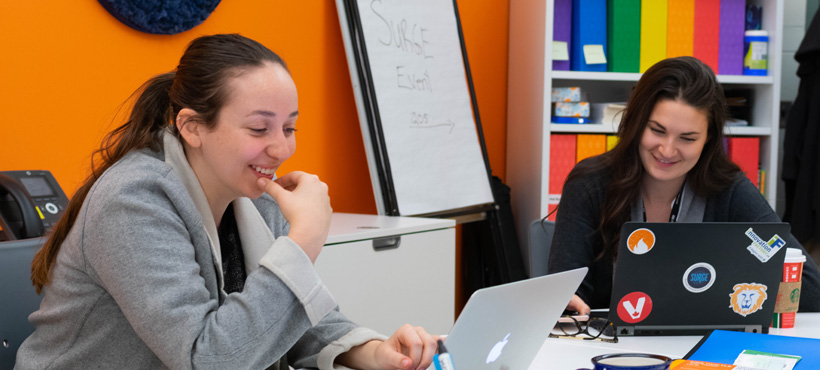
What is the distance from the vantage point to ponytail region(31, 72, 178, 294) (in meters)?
1.17

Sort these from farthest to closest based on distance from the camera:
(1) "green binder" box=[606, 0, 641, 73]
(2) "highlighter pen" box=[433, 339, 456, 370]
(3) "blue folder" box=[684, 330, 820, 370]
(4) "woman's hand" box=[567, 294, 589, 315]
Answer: (1) "green binder" box=[606, 0, 641, 73] → (4) "woman's hand" box=[567, 294, 589, 315] → (3) "blue folder" box=[684, 330, 820, 370] → (2) "highlighter pen" box=[433, 339, 456, 370]

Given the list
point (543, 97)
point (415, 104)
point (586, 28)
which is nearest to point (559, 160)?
point (543, 97)

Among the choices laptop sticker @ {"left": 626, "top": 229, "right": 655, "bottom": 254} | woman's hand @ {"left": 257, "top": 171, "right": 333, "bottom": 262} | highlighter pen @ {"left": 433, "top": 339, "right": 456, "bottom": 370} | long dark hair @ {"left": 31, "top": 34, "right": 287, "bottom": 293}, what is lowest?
highlighter pen @ {"left": 433, "top": 339, "right": 456, "bottom": 370}

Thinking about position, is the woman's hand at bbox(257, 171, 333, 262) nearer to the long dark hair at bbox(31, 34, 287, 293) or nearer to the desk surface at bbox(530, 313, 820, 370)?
the long dark hair at bbox(31, 34, 287, 293)

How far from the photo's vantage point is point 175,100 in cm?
124

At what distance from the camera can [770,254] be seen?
1426 mm

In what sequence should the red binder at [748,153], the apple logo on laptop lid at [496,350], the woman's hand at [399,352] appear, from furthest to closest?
the red binder at [748,153]
the woman's hand at [399,352]
the apple logo on laptop lid at [496,350]

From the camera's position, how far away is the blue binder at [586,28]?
3.26 meters

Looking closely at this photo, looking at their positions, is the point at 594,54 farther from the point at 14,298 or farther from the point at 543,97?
the point at 14,298

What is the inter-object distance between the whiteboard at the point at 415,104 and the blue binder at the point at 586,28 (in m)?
0.50

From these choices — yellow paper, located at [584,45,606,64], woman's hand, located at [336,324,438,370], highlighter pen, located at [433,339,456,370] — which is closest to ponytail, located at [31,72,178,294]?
woman's hand, located at [336,324,438,370]

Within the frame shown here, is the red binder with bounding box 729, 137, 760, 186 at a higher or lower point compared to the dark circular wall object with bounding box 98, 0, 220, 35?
lower

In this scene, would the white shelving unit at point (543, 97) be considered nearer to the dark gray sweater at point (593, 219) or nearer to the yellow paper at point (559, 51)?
the yellow paper at point (559, 51)

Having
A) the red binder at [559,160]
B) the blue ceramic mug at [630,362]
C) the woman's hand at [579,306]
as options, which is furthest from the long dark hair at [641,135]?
the red binder at [559,160]
